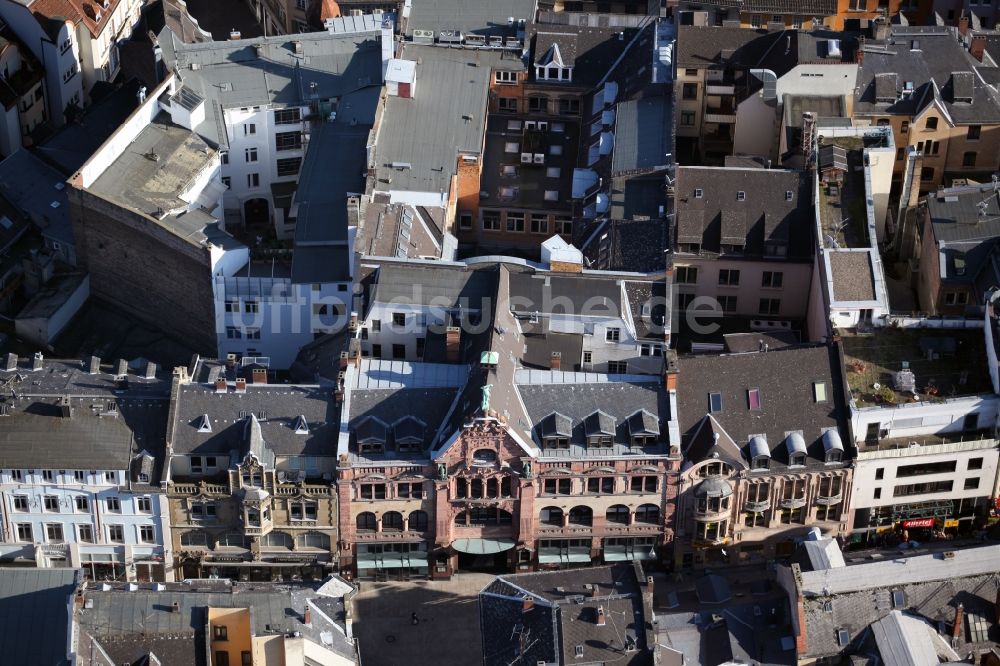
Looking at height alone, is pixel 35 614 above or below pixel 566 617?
above

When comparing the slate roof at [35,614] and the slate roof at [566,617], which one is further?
the slate roof at [566,617]

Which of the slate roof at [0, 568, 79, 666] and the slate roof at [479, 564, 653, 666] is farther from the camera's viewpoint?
the slate roof at [479, 564, 653, 666]

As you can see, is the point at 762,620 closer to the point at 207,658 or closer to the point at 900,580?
the point at 900,580

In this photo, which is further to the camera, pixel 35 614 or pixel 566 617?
pixel 566 617

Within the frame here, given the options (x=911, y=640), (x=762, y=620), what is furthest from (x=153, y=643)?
(x=911, y=640)
